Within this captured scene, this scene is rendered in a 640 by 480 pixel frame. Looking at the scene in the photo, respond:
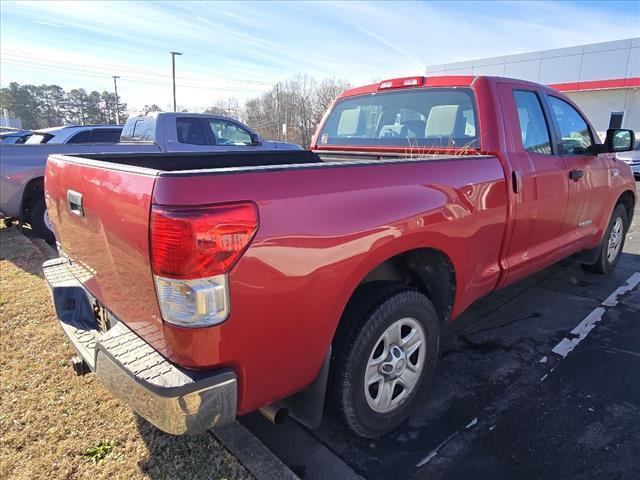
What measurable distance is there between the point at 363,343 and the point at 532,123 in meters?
2.40

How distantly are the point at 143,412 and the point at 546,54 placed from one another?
1250 inches

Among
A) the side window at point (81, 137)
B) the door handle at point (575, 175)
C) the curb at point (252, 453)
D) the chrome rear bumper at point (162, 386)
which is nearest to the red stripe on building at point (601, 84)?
the door handle at point (575, 175)

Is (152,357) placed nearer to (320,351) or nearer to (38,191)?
(320,351)

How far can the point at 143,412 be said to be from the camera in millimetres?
1726

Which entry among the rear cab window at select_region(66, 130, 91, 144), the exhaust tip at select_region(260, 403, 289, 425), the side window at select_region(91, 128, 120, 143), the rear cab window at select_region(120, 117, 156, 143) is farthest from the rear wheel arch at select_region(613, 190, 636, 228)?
the side window at select_region(91, 128, 120, 143)

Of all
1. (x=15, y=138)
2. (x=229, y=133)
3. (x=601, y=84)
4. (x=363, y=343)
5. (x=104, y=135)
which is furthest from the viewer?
(x=601, y=84)

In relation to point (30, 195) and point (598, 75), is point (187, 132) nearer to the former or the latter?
point (30, 195)

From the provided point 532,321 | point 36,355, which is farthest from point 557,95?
point 36,355

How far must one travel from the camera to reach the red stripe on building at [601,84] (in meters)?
24.0

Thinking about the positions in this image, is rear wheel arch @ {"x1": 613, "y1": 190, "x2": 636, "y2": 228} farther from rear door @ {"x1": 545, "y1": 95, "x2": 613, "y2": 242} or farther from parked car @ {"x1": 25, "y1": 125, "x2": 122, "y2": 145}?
parked car @ {"x1": 25, "y1": 125, "x2": 122, "y2": 145}

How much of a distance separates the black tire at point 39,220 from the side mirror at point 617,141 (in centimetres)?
698

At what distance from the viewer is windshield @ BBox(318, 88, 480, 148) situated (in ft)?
10.6

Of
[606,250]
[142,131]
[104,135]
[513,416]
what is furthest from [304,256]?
[104,135]

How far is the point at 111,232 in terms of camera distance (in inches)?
72.6
